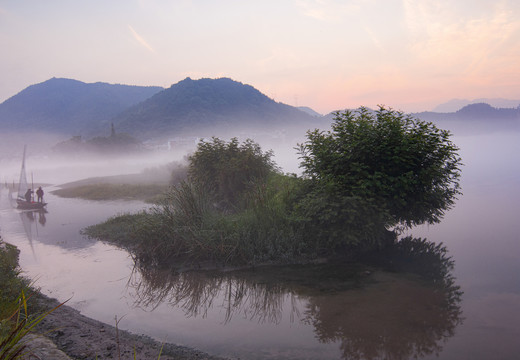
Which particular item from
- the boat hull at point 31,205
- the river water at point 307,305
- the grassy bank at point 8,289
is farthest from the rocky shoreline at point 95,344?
the boat hull at point 31,205

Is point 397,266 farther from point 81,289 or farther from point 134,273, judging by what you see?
point 81,289

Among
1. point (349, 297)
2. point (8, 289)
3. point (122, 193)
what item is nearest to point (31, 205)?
point (122, 193)

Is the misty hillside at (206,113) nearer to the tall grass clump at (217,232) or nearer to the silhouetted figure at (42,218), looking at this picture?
the silhouetted figure at (42,218)

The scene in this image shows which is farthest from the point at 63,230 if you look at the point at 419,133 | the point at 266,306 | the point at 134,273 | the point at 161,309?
the point at 419,133

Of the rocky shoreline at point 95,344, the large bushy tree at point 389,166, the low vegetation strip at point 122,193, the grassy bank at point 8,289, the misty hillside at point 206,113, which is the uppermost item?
the misty hillside at point 206,113

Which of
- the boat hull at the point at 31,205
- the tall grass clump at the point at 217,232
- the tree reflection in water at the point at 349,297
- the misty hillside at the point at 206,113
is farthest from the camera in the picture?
the misty hillside at the point at 206,113

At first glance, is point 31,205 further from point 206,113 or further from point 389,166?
point 206,113

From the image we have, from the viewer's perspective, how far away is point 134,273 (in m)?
13.5

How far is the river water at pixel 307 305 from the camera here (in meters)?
7.76

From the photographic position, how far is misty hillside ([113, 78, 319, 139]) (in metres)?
155

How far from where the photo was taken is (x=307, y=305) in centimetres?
995

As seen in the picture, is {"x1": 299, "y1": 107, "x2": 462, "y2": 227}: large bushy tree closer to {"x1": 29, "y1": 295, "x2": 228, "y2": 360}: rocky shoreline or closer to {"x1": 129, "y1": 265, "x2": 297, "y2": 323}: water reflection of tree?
{"x1": 129, "y1": 265, "x2": 297, "y2": 323}: water reflection of tree

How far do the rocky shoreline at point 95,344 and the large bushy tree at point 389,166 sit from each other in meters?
7.49

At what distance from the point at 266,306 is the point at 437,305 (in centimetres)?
455
